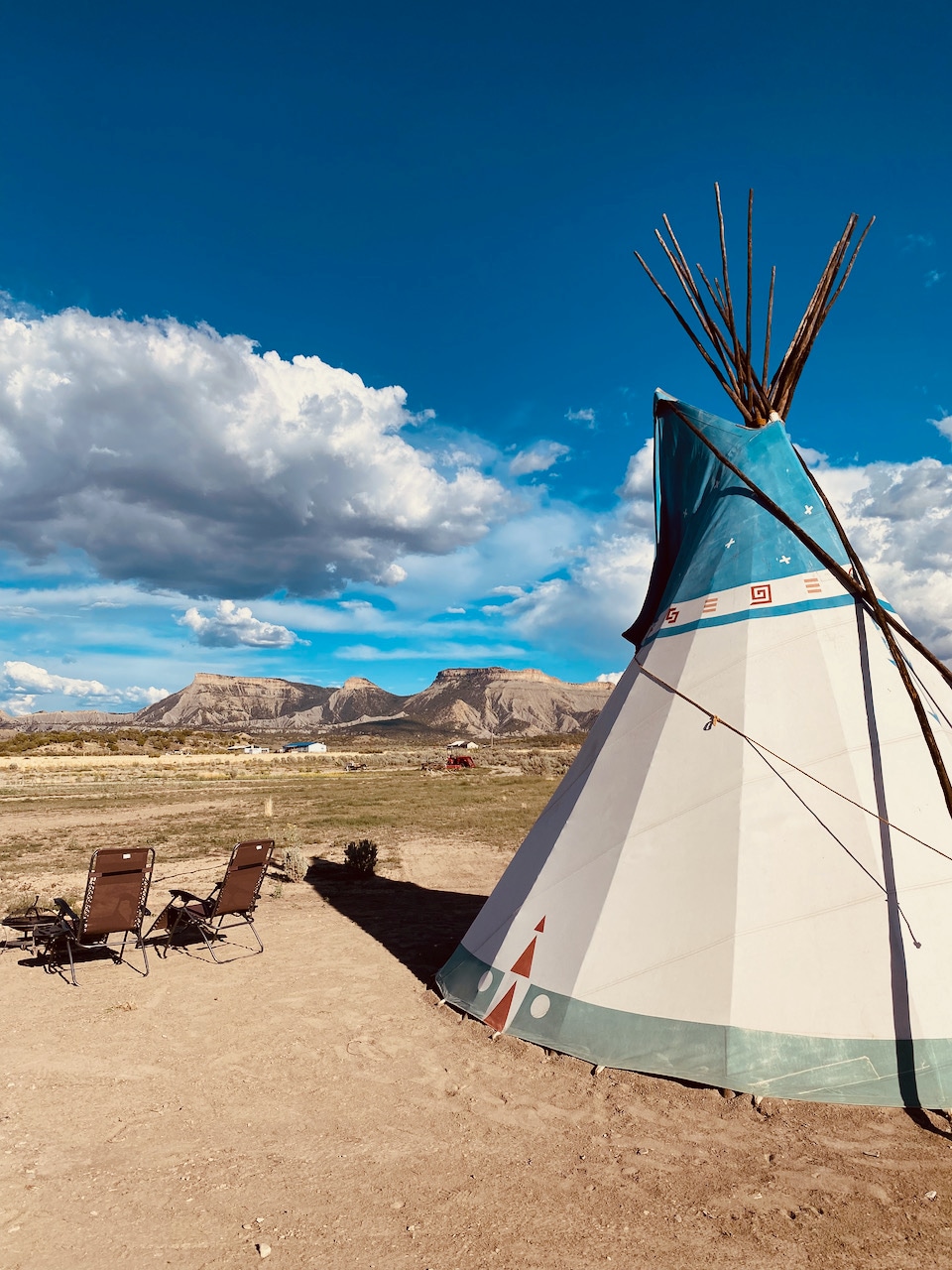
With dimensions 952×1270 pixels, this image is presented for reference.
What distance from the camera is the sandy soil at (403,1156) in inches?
132

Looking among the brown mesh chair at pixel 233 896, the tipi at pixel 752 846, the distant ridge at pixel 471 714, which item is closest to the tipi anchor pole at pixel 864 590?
the tipi at pixel 752 846

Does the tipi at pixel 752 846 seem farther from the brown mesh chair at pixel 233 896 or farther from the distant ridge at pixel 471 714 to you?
the distant ridge at pixel 471 714

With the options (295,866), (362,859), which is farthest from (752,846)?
(295,866)

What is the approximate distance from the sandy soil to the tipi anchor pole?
2151mm

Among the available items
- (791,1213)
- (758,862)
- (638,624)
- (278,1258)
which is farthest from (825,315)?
→ (278,1258)

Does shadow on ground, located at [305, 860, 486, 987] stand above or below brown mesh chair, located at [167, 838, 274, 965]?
below

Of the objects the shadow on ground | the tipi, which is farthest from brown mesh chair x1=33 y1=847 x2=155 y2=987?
the tipi

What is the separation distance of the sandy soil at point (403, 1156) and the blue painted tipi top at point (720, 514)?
398 cm

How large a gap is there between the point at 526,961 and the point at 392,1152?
179cm

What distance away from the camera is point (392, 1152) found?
421 centimetres

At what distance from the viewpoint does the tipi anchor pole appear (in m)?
4.59

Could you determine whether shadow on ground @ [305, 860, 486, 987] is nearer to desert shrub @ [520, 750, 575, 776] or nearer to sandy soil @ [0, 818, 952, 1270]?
sandy soil @ [0, 818, 952, 1270]

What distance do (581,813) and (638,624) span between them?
2090 mm

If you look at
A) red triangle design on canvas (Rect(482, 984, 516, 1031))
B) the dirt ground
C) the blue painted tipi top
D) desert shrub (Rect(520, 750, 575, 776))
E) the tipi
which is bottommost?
desert shrub (Rect(520, 750, 575, 776))
